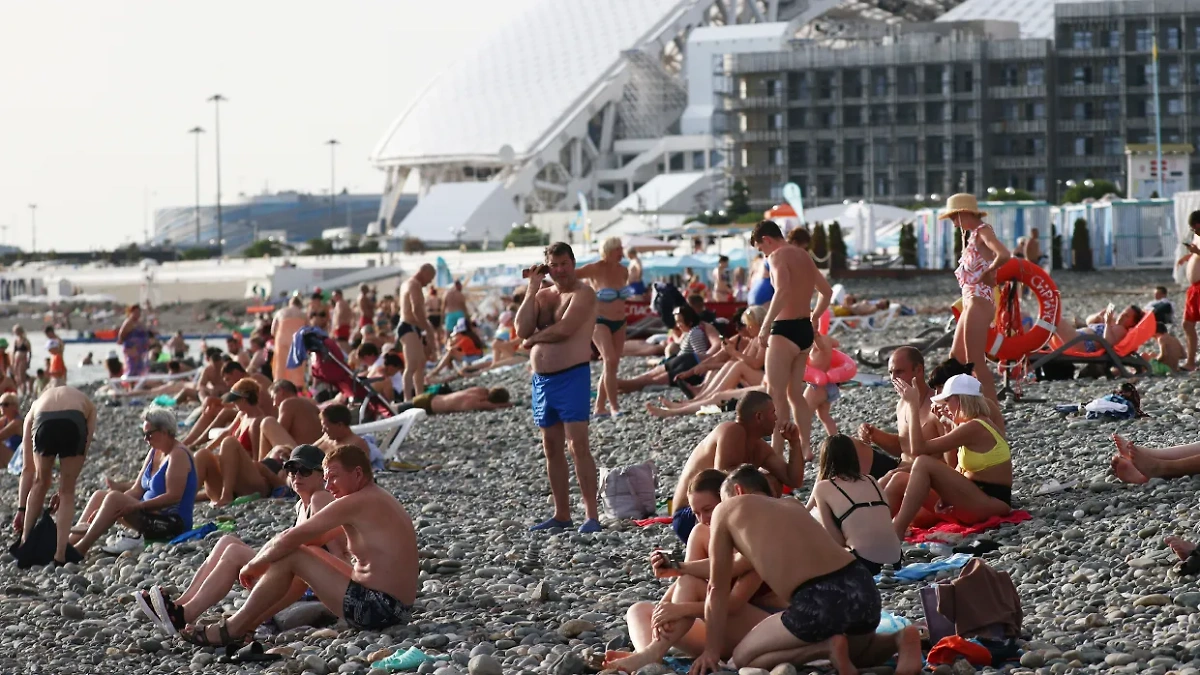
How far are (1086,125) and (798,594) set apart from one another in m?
64.0

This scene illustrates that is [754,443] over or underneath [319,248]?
underneath

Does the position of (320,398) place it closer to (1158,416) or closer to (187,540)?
(187,540)

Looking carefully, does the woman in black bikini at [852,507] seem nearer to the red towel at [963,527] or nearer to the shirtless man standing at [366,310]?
the red towel at [963,527]

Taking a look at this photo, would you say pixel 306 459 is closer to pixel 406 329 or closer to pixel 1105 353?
pixel 1105 353

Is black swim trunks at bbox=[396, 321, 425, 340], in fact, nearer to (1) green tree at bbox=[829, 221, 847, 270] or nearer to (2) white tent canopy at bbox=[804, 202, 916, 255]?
(1) green tree at bbox=[829, 221, 847, 270]

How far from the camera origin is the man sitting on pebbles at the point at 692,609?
5.02m

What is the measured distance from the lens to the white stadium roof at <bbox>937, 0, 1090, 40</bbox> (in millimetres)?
77312

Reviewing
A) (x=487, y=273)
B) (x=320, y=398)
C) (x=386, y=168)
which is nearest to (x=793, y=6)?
(x=386, y=168)

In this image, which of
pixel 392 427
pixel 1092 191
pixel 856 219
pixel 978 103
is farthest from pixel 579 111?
pixel 392 427

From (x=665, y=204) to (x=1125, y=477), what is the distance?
71.2 m

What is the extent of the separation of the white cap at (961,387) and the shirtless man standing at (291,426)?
463 cm

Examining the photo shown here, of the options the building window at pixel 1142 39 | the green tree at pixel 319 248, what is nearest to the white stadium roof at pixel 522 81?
the green tree at pixel 319 248

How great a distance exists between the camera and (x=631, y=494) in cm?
795

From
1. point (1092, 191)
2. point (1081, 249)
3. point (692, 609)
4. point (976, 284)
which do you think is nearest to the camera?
point (692, 609)
